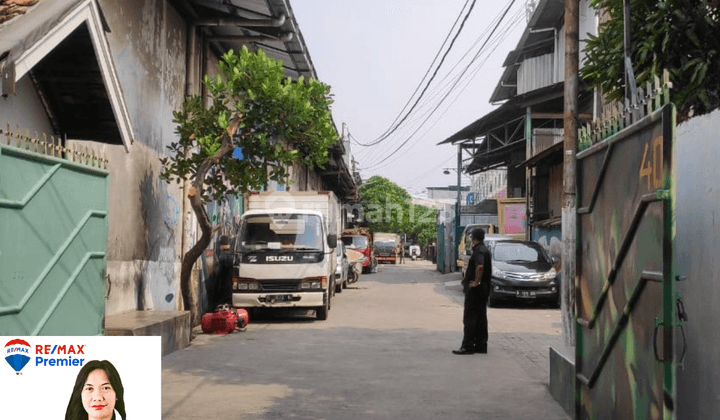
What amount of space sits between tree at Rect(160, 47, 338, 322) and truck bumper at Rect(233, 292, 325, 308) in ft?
5.82

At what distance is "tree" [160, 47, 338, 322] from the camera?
47.7 feet

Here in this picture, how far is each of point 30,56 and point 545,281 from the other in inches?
665

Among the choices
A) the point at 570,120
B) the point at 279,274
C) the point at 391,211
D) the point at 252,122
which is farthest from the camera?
the point at 391,211

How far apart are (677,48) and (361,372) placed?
5284 mm

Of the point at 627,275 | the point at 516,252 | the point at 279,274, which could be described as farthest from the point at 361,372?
the point at 516,252

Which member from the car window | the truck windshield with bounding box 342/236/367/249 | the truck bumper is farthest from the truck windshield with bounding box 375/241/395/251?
the truck bumper

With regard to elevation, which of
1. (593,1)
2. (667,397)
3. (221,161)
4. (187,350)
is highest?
(593,1)

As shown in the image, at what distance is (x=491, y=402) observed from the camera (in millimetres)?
8508

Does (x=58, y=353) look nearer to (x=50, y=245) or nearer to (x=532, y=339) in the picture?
(x=50, y=245)

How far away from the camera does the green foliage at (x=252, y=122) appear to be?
1453 cm

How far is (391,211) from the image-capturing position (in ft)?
316

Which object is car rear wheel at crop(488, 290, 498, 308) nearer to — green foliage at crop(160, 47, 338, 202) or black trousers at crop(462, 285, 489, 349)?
green foliage at crop(160, 47, 338, 202)

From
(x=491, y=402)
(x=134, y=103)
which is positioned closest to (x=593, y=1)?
(x=491, y=402)

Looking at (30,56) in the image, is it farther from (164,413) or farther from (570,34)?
(570,34)
